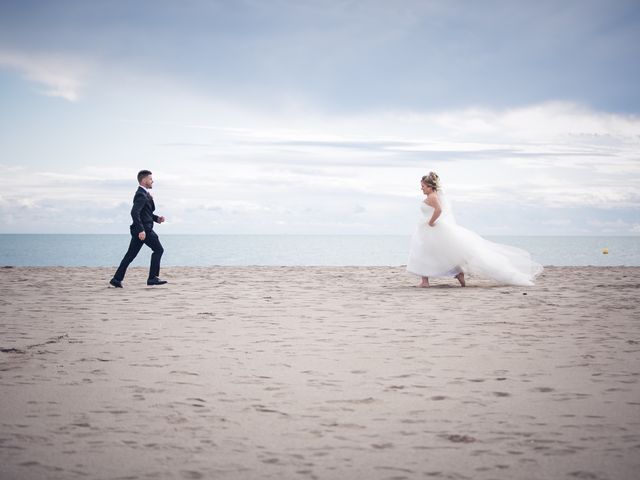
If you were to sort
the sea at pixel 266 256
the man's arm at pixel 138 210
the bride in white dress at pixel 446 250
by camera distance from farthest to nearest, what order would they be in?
the sea at pixel 266 256 → the bride in white dress at pixel 446 250 → the man's arm at pixel 138 210

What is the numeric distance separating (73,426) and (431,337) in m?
4.03

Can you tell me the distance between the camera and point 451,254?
11.5m

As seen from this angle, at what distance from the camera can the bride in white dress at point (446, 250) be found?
37.7ft

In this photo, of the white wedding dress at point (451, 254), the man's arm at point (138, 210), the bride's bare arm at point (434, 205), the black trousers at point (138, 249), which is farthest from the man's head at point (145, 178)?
the bride's bare arm at point (434, 205)

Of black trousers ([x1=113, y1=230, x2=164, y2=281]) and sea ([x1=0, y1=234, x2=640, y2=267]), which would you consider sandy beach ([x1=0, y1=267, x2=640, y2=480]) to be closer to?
black trousers ([x1=113, y1=230, x2=164, y2=281])

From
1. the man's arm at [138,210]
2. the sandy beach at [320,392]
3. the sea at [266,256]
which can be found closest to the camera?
the sandy beach at [320,392]

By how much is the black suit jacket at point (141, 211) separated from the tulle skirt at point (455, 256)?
547 centimetres

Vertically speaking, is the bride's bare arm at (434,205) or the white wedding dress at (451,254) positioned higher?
the bride's bare arm at (434,205)

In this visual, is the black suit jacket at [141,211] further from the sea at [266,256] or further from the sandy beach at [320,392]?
the sea at [266,256]

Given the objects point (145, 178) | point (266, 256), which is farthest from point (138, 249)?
point (266, 256)

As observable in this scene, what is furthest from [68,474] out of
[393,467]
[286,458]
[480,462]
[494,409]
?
[494,409]

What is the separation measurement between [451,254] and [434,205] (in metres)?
1.05

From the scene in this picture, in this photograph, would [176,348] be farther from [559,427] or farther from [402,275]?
[402,275]

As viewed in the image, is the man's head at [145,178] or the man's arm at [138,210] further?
the man's head at [145,178]
